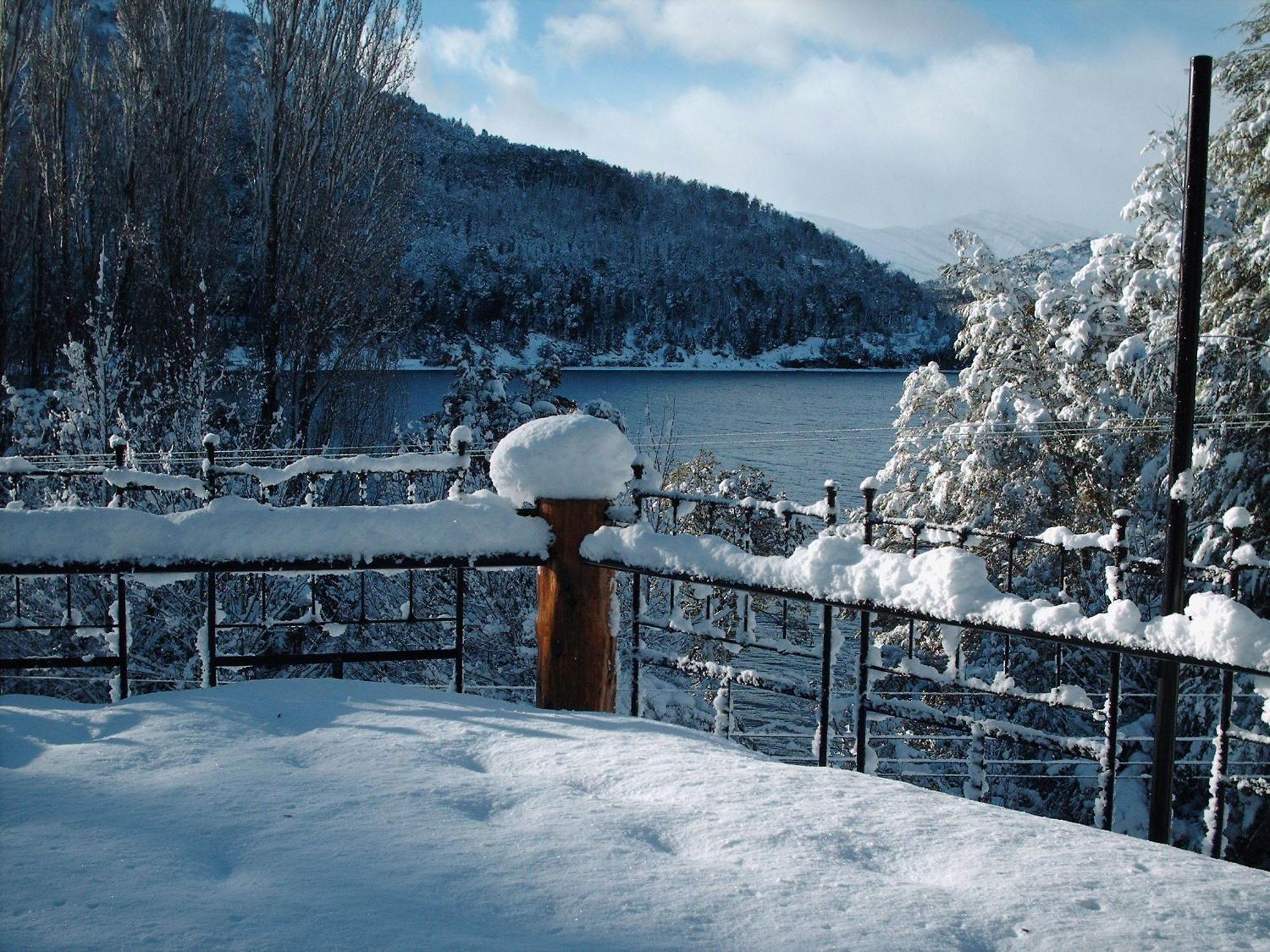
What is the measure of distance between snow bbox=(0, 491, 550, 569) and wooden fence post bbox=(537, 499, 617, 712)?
9cm

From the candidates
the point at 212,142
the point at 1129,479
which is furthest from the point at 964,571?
the point at 212,142

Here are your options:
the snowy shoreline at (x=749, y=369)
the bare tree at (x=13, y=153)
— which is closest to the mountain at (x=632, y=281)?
the snowy shoreline at (x=749, y=369)

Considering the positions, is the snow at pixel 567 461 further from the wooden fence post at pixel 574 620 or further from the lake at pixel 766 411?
the lake at pixel 766 411

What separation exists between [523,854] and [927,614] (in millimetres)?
1340

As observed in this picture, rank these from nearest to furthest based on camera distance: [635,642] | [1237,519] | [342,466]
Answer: [635,642] → [1237,519] → [342,466]

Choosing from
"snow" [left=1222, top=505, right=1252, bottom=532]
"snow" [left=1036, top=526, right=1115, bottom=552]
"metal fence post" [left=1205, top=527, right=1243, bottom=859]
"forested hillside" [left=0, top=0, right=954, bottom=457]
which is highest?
"forested hillside" [left=0, top=0, right=954, bottom=457]

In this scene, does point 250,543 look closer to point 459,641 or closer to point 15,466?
point 459,641

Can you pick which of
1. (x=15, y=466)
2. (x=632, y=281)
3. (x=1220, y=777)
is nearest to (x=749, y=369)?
(x=632, y=281)

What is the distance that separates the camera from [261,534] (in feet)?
11.0

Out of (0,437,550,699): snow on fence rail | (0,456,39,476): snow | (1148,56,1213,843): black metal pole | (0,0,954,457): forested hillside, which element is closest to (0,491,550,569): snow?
(0,437,550,699): snow on fence rail

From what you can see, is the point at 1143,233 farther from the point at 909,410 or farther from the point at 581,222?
the point at 581,222

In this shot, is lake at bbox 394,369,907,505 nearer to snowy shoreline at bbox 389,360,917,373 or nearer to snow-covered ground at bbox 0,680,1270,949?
snowy shoreline at bbox 389,360,917,373

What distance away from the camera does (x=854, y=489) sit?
1099 inches

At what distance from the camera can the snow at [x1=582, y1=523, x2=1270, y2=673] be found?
2.21 m
